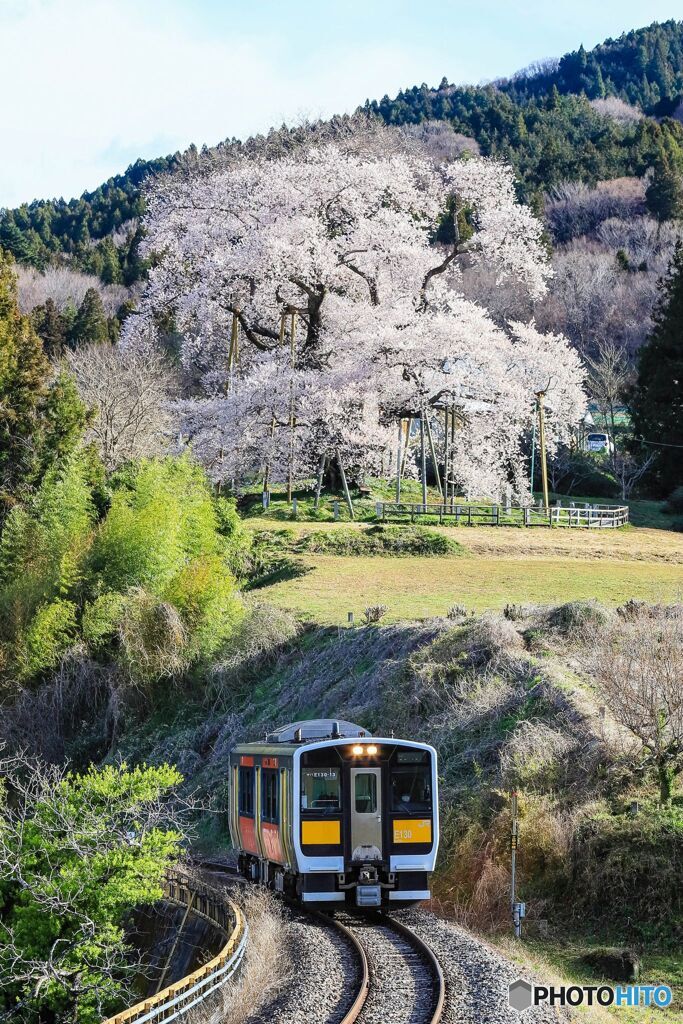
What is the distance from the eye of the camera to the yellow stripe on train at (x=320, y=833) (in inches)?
684

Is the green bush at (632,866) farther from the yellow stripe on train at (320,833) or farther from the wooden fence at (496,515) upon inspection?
the wooden fence at (496,515)

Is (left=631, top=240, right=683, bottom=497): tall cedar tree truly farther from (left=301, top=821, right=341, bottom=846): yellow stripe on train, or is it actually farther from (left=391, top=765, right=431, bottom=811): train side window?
(left=301, top=821, right=341, bottom=846): yellow stripe on train

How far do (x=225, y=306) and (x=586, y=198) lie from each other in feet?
223

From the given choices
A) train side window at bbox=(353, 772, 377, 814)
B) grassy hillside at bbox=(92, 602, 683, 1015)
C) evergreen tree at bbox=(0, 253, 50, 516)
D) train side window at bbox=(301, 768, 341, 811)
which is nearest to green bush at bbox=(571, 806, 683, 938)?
grassy hillside at bbox=(92, 602, 683, 1015)

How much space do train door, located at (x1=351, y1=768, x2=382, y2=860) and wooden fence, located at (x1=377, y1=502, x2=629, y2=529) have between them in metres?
27.8

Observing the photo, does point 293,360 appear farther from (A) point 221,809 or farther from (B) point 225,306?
(A) point 221,809

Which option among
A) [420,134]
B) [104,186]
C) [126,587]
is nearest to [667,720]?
[126,587]

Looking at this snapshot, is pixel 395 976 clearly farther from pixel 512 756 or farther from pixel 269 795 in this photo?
pixel 512 756

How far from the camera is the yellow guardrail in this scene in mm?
13930

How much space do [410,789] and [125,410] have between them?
38392 millimetres

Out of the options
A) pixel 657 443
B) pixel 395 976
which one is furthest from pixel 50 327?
pixel 395 976

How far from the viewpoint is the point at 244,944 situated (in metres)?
15.8

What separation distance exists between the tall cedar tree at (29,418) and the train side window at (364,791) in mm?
29553

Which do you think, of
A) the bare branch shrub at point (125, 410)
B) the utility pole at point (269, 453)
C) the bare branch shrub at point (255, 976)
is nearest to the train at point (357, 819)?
the bare branch shrub at point (255, 976)
